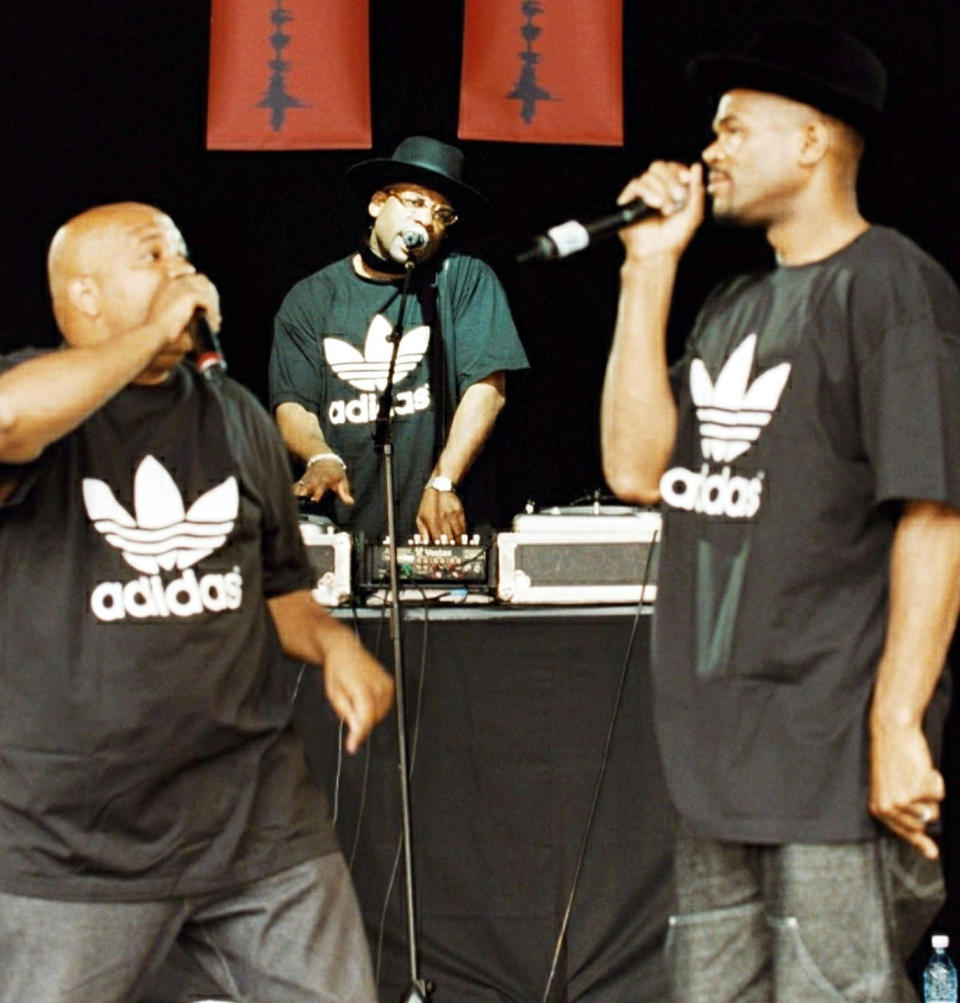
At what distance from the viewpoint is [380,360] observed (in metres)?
4.19

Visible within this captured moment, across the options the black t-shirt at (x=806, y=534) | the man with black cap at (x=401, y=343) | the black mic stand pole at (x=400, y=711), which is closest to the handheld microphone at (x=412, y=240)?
the black mic stand pole at (x=400, y=711)

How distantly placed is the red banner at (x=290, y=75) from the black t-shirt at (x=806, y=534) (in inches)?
107

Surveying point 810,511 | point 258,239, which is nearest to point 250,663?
point 810,511

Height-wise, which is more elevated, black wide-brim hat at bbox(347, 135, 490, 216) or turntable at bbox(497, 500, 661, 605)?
black wide-brim hat at bbox(347, 135, 490, 216)

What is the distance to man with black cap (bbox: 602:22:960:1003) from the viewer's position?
1.94 metres

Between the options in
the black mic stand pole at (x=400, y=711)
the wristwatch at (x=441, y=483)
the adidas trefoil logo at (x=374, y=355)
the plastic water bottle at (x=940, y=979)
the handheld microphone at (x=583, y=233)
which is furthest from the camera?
the adidas trefoil logo at (x=374, y=355)

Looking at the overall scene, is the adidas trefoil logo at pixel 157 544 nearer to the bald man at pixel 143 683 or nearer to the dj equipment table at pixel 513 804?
the bald man at pixel 143 683

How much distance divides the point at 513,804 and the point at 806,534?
1.50m

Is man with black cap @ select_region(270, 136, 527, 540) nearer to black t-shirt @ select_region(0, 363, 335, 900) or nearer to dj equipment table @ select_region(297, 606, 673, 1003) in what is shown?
dj equipment table @ select_region(297, 606, 673, 1003)

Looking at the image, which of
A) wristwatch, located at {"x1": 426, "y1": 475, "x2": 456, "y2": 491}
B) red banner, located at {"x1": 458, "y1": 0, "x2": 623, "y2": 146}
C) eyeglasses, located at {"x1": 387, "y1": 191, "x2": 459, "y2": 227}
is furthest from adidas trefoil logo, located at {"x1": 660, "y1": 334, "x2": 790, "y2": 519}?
red banner, located at {"x1": 458, "y1": 0, "x2": 623, "y2": 146}

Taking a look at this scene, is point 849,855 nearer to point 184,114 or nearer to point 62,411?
point 62,411

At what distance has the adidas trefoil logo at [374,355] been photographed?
4184 millimetres

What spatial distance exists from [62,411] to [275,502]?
41 cm

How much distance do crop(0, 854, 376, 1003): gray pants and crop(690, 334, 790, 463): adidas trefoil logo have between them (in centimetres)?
77
